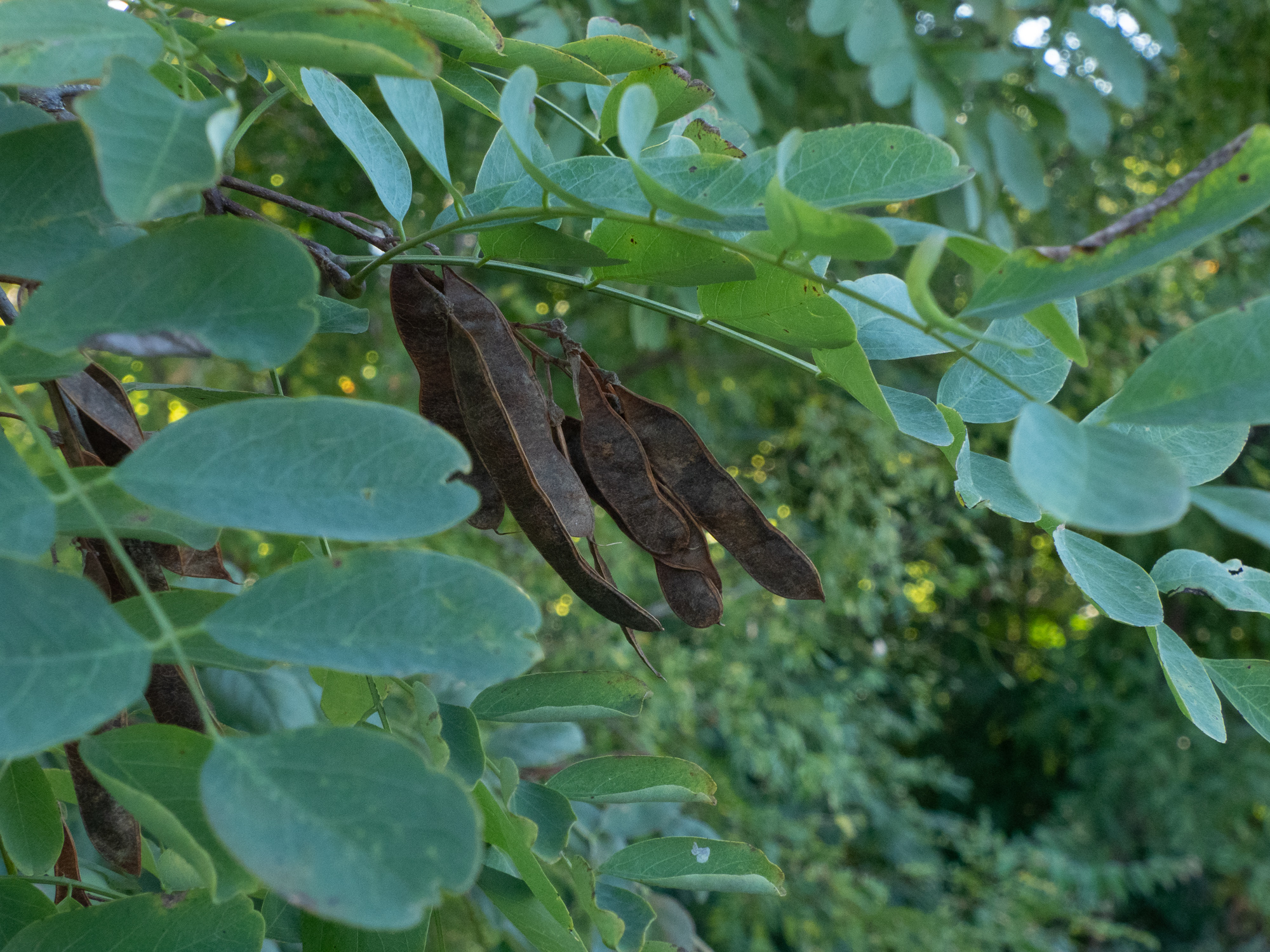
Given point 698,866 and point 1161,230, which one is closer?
point 1161,230

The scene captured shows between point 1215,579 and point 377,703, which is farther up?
point 1215,579

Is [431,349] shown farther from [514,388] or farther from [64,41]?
[64,41]

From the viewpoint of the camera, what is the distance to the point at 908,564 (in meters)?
2.63

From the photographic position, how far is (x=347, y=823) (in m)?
0.20

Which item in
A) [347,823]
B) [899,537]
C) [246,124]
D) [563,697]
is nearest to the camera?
[347,823]

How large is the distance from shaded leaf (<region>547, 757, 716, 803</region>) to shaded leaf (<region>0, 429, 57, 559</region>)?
25 cm

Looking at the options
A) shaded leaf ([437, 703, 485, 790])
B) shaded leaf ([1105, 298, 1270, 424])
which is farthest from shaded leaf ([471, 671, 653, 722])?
shaded leaf ([1105, 298, 1270, 424])

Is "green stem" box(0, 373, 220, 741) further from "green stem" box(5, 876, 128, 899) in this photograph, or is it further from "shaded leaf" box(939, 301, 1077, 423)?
"shaded leaf" box(939, 301, 1077, 423)

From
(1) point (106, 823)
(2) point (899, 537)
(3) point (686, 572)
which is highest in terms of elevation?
(3) point (686, 572)

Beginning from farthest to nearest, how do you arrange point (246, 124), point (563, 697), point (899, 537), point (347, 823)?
point (899, 537)
point (563, 697)
point (246, 124)
point (347, 823)

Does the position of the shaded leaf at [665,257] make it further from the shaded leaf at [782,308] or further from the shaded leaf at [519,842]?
the shaded leaf at [519,842]

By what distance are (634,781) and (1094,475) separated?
0.84 ft

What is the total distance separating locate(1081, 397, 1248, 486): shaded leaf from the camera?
0.35 meters

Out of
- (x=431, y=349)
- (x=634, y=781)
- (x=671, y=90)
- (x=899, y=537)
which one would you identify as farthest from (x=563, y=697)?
(x=899, y=537)
